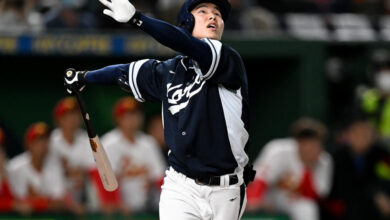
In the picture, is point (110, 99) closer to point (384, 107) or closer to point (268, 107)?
point (268, 107)

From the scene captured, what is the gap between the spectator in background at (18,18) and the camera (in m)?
8.03

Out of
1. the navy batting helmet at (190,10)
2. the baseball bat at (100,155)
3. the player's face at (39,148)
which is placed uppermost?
the navy batting helmet at (190,10)

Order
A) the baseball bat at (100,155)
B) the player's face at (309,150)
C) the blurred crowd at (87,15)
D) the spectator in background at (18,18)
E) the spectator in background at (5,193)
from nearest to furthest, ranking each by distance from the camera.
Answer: the baseball bat at (100,155), the spectator in background at (5,193), the player's face at (309,150), the spectator in background at (18,18), the blurred crowd at (87,15)

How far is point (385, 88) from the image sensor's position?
9.96 meters

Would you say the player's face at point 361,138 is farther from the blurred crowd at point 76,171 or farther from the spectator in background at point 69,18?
the spectator in background at point 69,18

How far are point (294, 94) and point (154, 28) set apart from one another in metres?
5.18

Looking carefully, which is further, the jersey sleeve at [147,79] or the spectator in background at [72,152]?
the spectator in background at [72,152]

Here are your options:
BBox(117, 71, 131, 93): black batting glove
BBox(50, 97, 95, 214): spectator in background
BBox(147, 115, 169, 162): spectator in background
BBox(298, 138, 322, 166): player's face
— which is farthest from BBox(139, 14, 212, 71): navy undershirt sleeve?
BBox(147, 115, 169, 162): spectator in background

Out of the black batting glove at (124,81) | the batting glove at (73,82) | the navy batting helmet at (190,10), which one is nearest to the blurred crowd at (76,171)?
the batting glove at (73,82)

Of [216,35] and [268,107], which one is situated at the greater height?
[216,35]

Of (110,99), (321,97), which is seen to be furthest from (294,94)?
(110,99)

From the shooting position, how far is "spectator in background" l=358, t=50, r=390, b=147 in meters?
9.12

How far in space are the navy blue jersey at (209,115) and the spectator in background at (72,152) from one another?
333 cm

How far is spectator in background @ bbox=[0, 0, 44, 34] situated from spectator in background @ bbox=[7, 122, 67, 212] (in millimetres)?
1298
